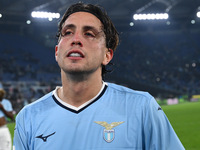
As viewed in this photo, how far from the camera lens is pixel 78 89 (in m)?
2.39

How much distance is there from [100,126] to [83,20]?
2.72 ft

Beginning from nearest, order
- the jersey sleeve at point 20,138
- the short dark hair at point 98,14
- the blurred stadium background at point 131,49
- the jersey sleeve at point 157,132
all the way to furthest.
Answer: the jersey sleeve at point 157,132, the jersey sleeve at point 20,138, the short dark hair at point 98,14, the blurred stadium background at point 131,49

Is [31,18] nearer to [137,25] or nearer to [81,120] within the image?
[137,25]

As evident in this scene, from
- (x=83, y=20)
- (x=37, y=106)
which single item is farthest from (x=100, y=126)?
(x=83, y=20)

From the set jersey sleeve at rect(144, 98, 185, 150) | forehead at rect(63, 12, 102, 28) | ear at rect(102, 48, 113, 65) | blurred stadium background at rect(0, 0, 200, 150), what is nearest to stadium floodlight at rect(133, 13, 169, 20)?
blurred stadium background at rect(0, 0, 200, 150)

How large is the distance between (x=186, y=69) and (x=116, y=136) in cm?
3583

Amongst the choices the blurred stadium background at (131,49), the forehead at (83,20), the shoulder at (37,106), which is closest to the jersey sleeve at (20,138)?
the shoulder at (37,106)

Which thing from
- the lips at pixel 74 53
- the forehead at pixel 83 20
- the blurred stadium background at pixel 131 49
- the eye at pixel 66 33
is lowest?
the lips at pixel 74 53

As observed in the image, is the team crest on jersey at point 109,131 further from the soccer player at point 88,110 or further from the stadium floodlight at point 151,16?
the stadium floodlight at point 151,16

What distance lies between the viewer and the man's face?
7.43 ft

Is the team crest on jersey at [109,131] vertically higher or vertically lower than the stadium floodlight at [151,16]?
lower

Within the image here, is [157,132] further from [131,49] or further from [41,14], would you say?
[131,49]

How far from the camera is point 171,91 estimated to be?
32844mm

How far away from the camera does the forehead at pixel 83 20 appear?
94.2 inches
